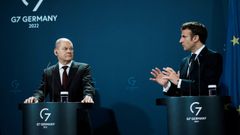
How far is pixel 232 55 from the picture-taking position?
17.4ft

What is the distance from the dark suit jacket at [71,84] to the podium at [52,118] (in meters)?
0.72

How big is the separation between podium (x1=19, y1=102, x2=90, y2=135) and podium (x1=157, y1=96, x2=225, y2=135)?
101 centimetres

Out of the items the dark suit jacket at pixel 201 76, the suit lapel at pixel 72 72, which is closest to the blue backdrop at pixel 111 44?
the suit lapel at pixel 72 72

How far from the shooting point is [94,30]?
6258 millimetres

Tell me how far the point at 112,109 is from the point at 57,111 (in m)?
1.69

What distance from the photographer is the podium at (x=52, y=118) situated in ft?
14.8

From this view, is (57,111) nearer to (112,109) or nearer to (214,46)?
(112,109)

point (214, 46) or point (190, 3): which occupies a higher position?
point (190, 3)

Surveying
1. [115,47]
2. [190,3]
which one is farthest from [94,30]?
[190,3]

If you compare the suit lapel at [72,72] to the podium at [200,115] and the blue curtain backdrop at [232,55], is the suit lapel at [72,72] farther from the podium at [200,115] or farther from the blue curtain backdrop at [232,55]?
the blue curtain backdrop at [232,55]

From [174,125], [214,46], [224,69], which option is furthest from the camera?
[214,46]

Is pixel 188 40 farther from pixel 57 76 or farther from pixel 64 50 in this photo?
pixel 57 76

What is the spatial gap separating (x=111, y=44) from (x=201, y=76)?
5.89ft

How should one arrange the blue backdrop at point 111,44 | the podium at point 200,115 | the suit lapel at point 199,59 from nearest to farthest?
the podium at point 200,115 → the suit lapel at point 199,59 → the blue backdrop at point 111,44
